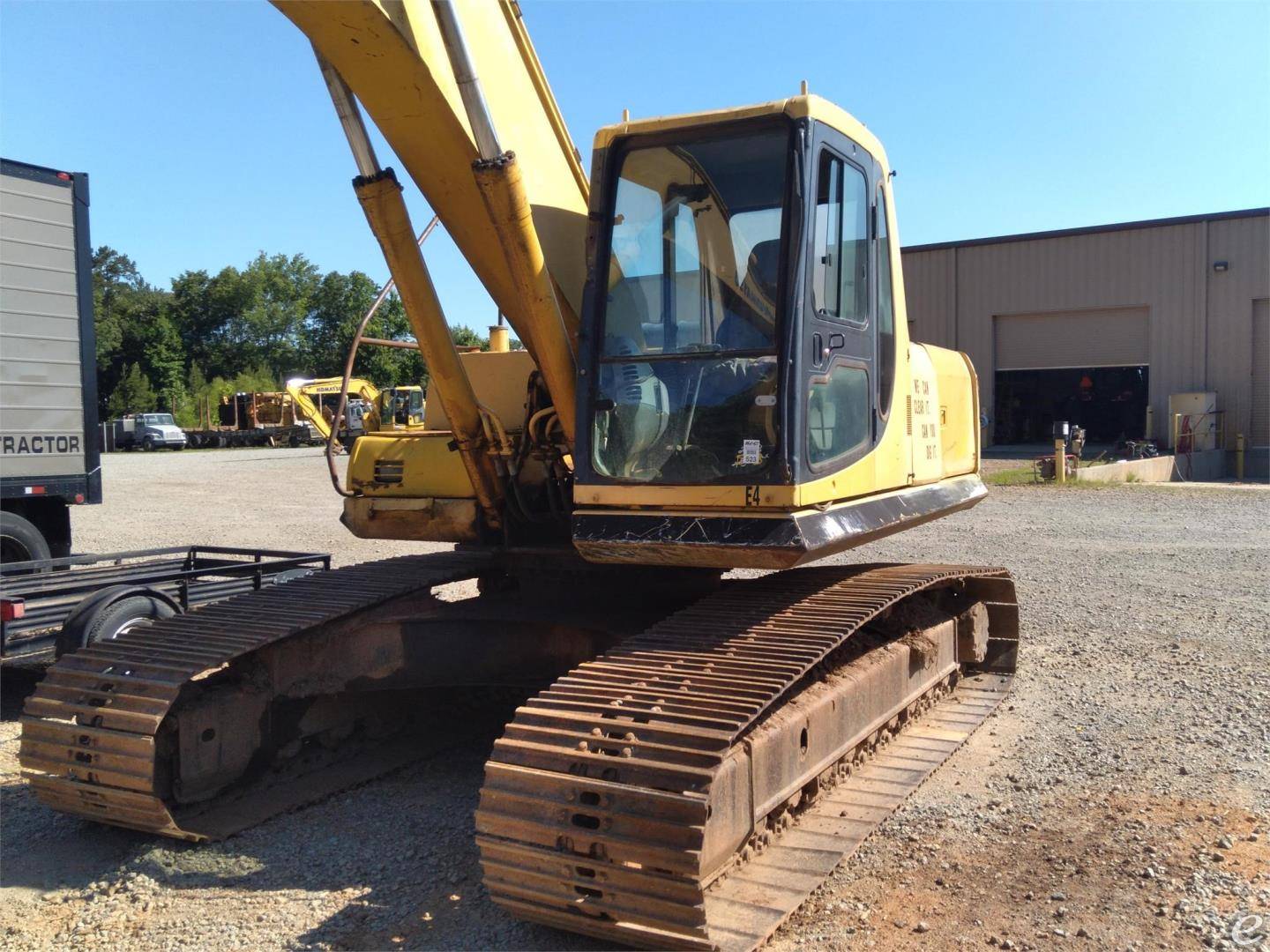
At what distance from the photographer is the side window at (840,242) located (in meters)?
4.52

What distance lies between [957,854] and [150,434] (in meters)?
45.0

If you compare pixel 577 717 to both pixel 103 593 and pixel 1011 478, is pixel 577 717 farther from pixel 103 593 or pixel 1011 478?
pixel 1011 478

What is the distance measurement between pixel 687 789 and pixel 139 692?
→ 239 centimetres

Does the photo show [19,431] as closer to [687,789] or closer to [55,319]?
[55,319]

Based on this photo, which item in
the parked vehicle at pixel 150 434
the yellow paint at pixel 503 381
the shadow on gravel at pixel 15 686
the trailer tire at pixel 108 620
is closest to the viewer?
the yellow paint at pixel 503 381

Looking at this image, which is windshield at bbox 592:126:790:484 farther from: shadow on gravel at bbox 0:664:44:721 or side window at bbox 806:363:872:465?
shadow on gravel at bbox 0:664:44:721

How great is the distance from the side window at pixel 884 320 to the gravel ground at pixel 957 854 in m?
1.82

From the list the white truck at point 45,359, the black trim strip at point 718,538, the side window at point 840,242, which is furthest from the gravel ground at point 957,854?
the white truck at point 45,359

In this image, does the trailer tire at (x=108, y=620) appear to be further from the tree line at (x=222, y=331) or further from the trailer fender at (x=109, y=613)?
the tree line at (x=222, y=331)

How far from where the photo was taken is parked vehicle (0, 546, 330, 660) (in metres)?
6.17

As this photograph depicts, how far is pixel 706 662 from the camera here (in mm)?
4137

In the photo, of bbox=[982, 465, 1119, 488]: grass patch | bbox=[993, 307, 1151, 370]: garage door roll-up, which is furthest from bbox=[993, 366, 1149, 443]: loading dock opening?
bbox=[982, 465, 1119, 488]: grass patch

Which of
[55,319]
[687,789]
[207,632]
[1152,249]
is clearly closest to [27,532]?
[55,319]

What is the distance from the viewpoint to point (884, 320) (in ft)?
17.1
